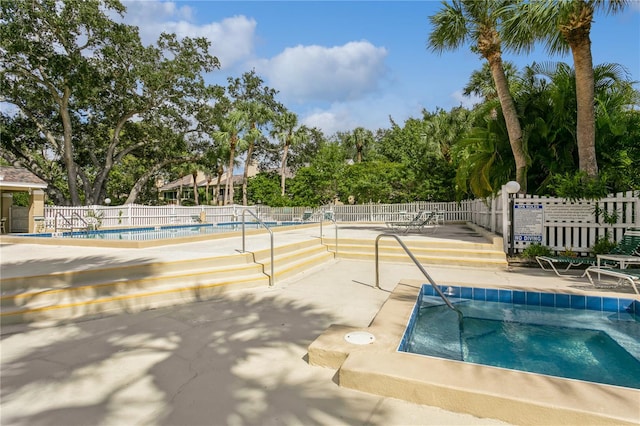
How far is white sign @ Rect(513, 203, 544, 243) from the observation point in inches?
322

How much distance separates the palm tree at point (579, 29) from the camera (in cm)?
737

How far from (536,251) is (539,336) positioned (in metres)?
4.54

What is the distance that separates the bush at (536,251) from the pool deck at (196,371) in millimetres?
3384

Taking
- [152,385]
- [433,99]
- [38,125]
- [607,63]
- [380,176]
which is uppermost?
[433,99]

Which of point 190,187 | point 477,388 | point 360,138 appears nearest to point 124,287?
point 477,388

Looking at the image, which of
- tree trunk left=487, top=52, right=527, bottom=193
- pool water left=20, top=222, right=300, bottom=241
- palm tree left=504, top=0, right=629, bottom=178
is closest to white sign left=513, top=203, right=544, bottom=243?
tree trunk left=487, top=52, right=527, bottom=193

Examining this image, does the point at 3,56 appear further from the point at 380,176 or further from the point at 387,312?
the point at 387,312

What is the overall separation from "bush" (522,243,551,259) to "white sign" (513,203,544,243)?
249 mm

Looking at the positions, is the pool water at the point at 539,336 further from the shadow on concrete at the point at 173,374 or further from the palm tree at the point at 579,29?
the palm tree at the point at 579,29

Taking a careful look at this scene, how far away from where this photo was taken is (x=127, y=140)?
2755cm

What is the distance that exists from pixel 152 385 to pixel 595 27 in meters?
11.0

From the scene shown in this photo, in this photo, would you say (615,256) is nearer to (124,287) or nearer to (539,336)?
(539,336)

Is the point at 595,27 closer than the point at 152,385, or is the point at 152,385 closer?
the point at 152,385

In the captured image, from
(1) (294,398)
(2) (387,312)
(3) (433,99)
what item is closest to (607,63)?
(2) (387,312)
